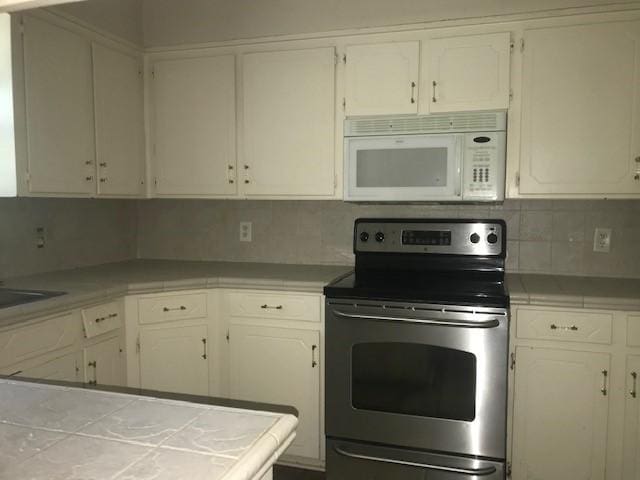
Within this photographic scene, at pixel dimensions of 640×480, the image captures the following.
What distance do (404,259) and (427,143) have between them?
0.58 meters

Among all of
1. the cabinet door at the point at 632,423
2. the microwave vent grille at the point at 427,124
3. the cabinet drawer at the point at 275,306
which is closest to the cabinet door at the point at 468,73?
the microwave vent grille at the point at 427,124

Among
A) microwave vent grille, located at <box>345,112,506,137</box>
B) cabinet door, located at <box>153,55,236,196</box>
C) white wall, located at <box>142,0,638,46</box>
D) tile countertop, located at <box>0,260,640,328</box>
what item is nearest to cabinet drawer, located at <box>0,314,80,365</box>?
tile countertop, located at <box>0,260,640,328</box>

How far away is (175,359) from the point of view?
2.42m

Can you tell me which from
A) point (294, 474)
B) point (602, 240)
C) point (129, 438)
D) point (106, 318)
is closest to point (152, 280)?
point (106, 318)

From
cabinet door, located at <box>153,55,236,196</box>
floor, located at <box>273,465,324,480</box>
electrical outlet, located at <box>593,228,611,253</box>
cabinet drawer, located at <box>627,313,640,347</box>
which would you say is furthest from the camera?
cabinet door, located at <box>153,55,236,196</box>

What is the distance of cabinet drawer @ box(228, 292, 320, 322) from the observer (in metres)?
2.34

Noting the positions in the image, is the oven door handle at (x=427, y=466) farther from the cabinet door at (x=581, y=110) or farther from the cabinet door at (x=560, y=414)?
the cabinet door at (x=581, y=110)

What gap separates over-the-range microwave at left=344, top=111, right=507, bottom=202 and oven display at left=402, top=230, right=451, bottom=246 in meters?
0.20

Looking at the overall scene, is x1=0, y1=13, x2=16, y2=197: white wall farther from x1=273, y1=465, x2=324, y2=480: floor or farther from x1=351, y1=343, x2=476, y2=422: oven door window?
x1=273, y1=465, x2=324, y2=480: floor

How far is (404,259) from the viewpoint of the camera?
2535 mm

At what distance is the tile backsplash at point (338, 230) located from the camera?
8.11 feet

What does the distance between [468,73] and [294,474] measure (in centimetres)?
204

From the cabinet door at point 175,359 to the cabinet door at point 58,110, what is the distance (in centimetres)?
77

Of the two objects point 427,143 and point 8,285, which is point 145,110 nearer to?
point 8,285
